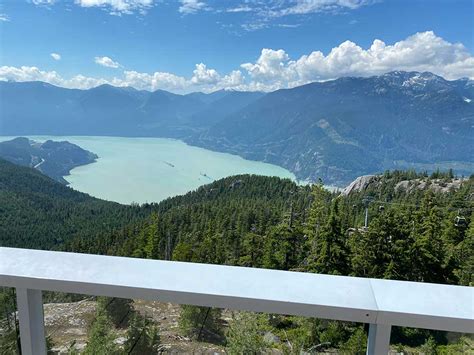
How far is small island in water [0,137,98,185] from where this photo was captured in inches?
1395

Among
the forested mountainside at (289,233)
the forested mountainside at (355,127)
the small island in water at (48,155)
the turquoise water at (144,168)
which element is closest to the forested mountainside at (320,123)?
the forested mountainside at (355,127)

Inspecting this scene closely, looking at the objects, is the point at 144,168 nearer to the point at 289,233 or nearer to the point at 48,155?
the point at 48,155

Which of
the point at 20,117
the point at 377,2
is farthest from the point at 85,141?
the point at 377,2

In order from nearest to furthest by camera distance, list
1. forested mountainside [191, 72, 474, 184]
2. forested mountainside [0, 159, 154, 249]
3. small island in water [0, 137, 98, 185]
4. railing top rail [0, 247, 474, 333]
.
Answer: railing top rail [0, 247, 474, 333], forested mountainside [0, 159, 154, 249], forested mountainside [191, 72, 474, 184], small island in water [0, 137, 98, 185]

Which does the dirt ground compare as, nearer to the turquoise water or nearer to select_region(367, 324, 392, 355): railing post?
select_region(367, 324, 392, 355): railing post

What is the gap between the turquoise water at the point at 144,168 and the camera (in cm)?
3262

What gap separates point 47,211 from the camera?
103 feet

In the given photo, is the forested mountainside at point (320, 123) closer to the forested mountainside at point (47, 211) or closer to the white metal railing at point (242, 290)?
the forested mountainside at point (47, 211)

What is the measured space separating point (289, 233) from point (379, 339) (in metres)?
16.2

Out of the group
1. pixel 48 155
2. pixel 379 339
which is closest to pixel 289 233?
pixel 379 339

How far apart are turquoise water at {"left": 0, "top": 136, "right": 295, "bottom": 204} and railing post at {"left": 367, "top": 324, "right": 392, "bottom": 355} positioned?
29.0 meters

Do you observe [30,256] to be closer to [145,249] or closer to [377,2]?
[145,249]

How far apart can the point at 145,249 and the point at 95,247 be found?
184 inches

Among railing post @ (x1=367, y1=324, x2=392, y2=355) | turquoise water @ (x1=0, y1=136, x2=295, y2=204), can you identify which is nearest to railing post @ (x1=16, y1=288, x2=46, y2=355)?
railing post @ (x1=367, y1=324, x2=392, y2=355)
